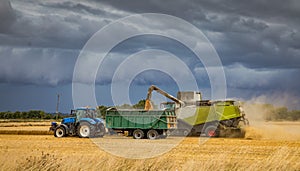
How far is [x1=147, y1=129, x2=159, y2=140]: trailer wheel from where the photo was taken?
3428 cm

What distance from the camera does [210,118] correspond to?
36.2 meters

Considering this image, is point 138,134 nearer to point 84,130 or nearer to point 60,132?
point 84,130

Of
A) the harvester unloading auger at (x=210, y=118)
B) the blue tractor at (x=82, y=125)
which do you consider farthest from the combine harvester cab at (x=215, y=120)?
the blue tractor at (x=82, y=125)

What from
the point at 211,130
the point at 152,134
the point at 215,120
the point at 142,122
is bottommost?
the point at 152,134

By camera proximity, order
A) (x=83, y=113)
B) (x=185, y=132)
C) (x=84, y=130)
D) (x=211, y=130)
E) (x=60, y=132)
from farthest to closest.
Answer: (x=185, y=132) < (x=211, y=130) < (x=60, y=132) < (x=83, y=113) < (x=84, y=130)

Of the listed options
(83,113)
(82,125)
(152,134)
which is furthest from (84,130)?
(152,134)

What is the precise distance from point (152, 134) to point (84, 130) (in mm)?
5416

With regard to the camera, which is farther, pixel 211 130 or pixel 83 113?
pixel 211 130

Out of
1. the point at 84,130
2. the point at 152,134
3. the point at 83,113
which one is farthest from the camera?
the point at 83,113

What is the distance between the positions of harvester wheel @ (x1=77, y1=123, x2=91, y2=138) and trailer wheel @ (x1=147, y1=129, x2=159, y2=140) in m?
4.75

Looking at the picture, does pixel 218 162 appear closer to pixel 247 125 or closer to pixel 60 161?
pixel 60 161

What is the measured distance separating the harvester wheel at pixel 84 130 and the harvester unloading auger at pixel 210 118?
205 inches

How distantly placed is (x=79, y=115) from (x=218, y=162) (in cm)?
2131

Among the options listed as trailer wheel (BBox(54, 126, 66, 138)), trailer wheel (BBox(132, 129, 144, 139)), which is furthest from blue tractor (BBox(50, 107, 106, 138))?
trailer wheel (BBox(132, 129, 144, 139))
